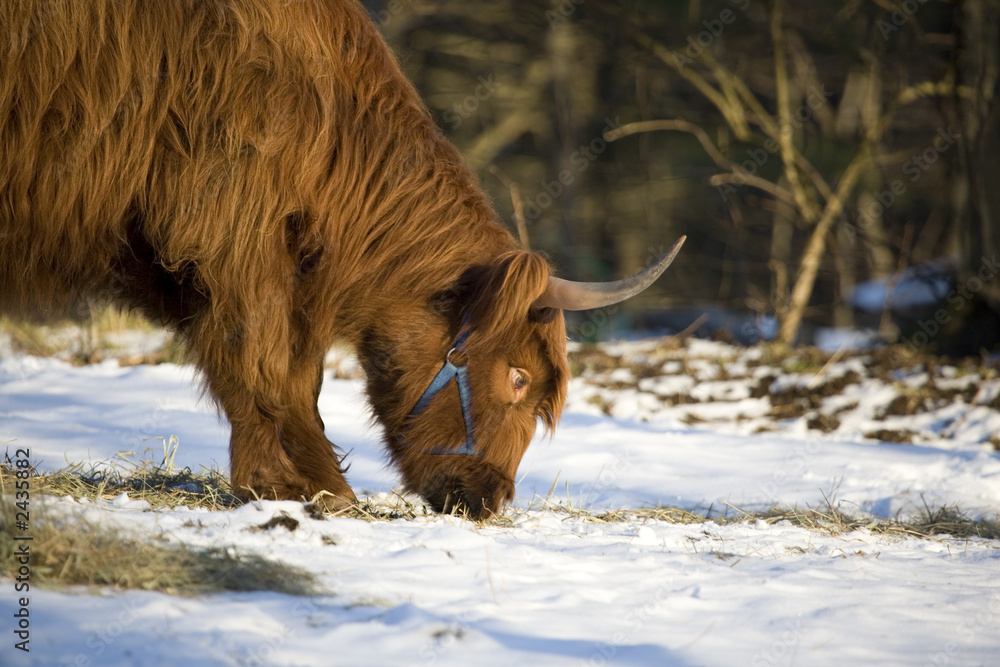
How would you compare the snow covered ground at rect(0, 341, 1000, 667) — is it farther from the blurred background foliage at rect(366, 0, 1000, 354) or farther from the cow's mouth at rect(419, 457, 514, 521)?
the blurred background foliage at rect(366, 0, 1000, 354)

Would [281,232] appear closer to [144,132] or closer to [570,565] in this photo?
[144,132]

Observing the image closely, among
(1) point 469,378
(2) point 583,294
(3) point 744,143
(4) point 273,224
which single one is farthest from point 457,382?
(3) point 744,143

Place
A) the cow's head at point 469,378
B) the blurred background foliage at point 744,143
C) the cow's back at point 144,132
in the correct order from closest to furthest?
the cow's back at point 144,132 → the cow's head at point 469,378 → the blurred background foliage at point 744,143

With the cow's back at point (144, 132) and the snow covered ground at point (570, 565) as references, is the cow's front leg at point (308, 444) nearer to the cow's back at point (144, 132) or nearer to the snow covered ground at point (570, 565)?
the snow covered ground at point (570, 565)

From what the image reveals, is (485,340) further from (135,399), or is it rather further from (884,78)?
(884,78)

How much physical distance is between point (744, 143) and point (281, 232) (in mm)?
11603

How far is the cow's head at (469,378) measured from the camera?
139 inches

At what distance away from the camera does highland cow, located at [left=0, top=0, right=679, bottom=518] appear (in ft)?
9.70

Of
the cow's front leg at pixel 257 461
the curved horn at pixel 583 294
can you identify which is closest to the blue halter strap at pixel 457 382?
the curved horn at pixel 583 294

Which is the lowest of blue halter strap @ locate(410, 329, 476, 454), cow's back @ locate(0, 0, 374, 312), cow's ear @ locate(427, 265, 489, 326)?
blue halter strap @ locate(410, 329, 476, 454)

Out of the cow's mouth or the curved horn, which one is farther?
the cow's mouth

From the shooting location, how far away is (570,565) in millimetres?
2803

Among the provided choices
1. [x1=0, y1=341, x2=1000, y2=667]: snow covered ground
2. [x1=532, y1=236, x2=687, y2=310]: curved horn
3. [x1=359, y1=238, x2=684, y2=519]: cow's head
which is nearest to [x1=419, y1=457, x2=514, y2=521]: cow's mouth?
[x1=359, y1=238, x2=684, y2=519]: cow's head

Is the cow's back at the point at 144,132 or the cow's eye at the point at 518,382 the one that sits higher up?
the cow's back at the point at 144,132
